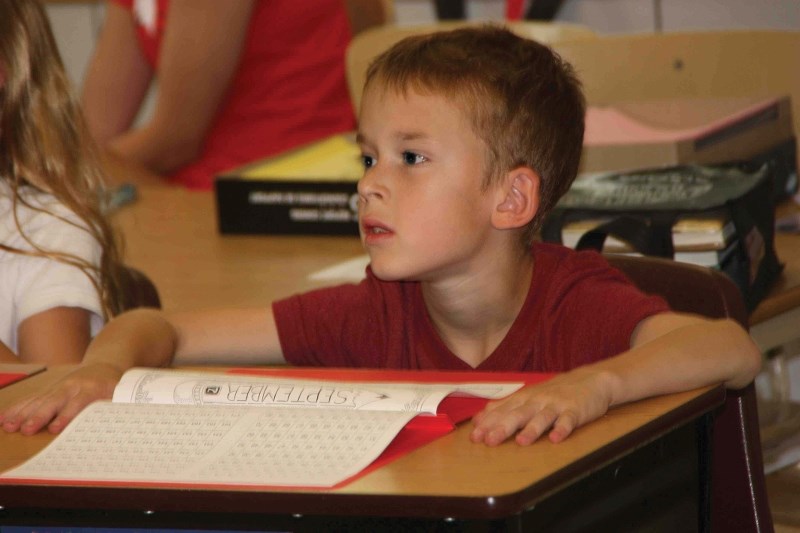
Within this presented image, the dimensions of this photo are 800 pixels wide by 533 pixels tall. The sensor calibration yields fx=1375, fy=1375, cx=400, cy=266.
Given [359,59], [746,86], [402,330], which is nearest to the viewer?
[402,330]

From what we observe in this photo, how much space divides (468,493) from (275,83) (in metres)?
2.46

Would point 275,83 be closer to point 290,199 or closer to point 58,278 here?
point 290,199

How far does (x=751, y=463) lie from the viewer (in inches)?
57.1

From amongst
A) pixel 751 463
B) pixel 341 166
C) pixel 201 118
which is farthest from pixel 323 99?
pixel 751 463

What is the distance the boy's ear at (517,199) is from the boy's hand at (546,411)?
41cm

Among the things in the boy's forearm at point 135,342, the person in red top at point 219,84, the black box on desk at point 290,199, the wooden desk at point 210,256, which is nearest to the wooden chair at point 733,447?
the boy's forearm at point 135,342

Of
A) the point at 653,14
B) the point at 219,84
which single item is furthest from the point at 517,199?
the point at 653,14

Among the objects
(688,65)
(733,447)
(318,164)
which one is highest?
(688,65)

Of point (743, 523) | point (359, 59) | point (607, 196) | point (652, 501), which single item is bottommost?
point (743, 523)

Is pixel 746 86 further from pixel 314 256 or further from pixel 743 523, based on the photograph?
pixel 743 523

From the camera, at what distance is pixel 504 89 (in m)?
1.53

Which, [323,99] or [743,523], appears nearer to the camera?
[743,523]

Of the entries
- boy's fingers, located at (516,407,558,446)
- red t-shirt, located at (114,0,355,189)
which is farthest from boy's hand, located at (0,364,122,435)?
red t-shirt, located at (114,0,355,189)

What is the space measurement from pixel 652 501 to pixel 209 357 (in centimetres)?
65
